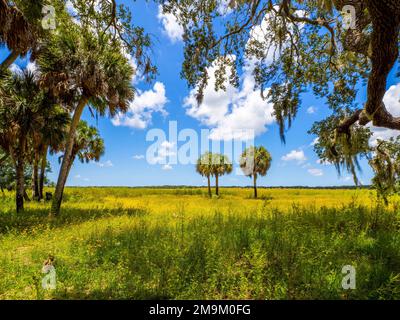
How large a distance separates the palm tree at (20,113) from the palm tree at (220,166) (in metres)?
36.7

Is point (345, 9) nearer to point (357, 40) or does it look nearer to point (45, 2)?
point (357, 40)

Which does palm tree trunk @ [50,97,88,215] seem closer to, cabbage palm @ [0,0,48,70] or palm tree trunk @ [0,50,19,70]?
palm tree trunk @ [0,50,19,70]

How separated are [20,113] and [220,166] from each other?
1508 inches

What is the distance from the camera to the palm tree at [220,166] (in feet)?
155

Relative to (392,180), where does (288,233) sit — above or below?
below

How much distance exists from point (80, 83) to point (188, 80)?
26.5ft

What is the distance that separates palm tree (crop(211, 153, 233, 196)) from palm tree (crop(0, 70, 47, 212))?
1446 inches

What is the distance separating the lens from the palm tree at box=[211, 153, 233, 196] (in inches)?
1864

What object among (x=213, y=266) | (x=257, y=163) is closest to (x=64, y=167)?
(x=213, y=266)

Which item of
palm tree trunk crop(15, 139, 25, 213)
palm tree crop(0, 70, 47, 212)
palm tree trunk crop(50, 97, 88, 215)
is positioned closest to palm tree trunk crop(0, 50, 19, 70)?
palm tree crop(0, 70, 47, 212)

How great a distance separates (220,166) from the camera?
47438 mm

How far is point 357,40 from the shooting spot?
563 cm
